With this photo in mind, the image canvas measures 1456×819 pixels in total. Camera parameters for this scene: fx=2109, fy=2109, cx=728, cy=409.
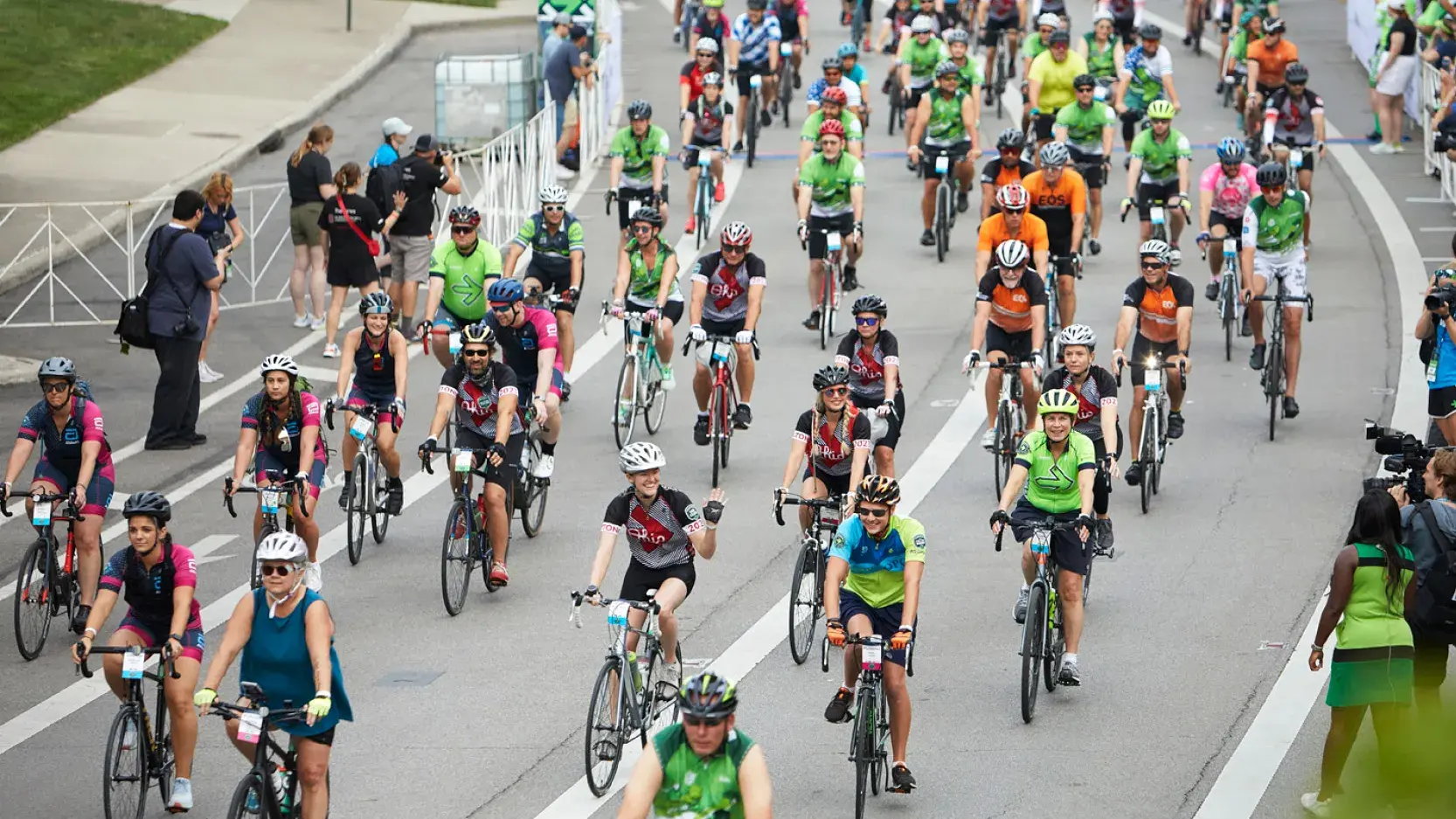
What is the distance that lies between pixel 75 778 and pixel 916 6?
24.5m

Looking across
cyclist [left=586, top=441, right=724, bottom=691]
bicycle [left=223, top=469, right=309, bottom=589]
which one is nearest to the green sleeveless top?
cyclist [left=586, top=441, right=724, bottom=691]

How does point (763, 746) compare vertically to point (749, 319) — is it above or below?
below

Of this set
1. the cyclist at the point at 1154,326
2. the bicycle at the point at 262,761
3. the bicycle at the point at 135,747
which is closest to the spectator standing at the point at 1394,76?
the cyclist at the point at 1154,326

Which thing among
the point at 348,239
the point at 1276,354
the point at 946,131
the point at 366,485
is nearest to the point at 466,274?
the point at 366,485

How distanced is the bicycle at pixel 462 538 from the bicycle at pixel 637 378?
3.51m

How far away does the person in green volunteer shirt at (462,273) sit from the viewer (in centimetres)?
1780

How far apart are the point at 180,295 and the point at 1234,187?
1048cm

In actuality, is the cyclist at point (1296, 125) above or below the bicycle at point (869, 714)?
above

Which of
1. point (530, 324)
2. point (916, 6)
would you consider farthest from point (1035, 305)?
point (916, 6)

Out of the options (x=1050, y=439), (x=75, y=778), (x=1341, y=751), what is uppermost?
(x=1050, y=439)

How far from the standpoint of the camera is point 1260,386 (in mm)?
20297

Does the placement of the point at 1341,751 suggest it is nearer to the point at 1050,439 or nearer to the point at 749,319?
the point at 1050,439

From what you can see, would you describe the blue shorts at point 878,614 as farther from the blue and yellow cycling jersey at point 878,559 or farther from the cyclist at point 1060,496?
the cyclist at point 1060,496

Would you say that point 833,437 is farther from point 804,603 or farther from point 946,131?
point 946,131
